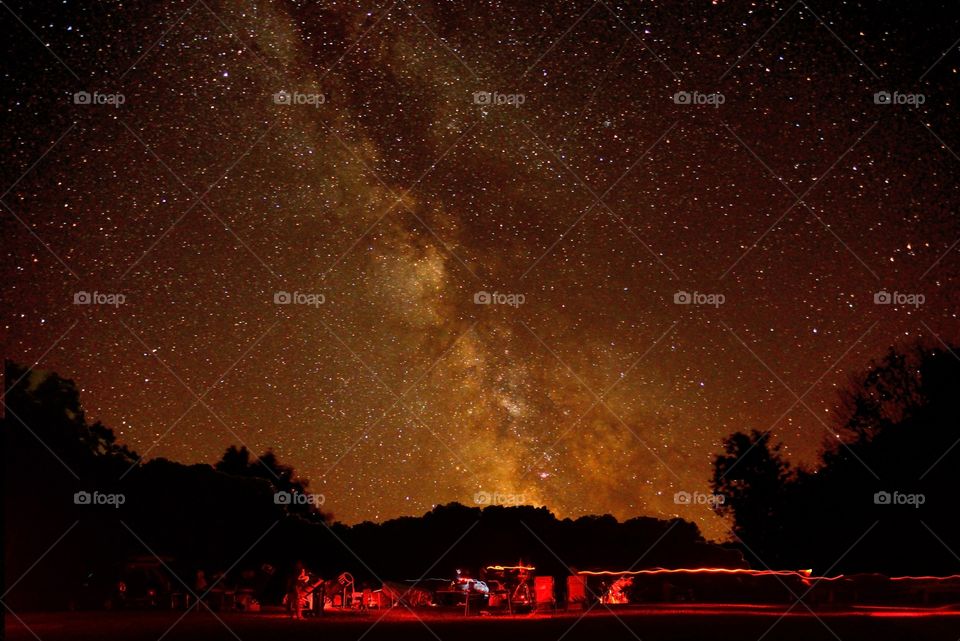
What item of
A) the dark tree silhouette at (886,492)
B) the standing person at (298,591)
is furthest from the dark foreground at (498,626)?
the dark tree silhouette at (886,492)

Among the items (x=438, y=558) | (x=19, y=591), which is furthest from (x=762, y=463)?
(x=19, y=591)

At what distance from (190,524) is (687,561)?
1688cm

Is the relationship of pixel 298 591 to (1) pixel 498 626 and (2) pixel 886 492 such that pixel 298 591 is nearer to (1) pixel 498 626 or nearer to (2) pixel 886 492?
(1) pixel 498 626

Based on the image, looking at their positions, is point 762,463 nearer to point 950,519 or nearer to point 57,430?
point 950,519

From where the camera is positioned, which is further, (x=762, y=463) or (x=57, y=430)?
(x=762, y=463)

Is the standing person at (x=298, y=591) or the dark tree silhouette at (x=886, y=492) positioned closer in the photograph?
the standing person at (x=298, y=591)

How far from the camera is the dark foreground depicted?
1208 cm

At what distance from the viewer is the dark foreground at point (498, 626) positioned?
12.1 metres

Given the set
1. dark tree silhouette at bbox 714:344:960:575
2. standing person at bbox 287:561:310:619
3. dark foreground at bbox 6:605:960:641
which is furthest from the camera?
dark tree silhouette at bbox 714:344:960:575

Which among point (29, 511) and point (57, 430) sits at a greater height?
point (57, 430)

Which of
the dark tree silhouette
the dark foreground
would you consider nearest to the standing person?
the dark foreground

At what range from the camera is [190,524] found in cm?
2270

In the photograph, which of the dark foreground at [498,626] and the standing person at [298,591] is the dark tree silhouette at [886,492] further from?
the standing person at [298,591]

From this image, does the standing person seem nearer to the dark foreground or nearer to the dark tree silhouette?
the dark foreground
